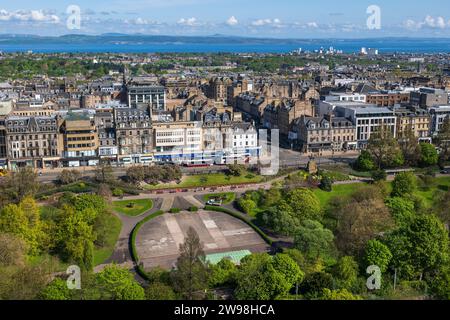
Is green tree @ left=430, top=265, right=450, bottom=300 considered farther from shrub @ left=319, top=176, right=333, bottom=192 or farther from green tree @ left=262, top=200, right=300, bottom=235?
shrub @ left=319, top=176, right=333, bottom=192

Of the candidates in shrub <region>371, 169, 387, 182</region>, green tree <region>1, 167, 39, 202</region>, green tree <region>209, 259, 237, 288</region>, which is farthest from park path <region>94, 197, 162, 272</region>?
shrub <region>371, 169, 387, 182</region>

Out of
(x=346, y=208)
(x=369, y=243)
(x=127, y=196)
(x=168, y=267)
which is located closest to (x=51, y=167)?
(x=127, y=196)

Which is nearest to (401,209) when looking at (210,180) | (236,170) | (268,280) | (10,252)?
(268,280)

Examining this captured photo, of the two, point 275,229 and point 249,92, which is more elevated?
point 249,92

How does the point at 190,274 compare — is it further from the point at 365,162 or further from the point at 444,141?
the point at 444,141

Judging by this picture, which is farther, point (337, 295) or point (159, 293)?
point (159, 293)

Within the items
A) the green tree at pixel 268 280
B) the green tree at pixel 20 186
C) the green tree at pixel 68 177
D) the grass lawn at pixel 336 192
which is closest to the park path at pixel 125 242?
the green tree at pixel 20 186

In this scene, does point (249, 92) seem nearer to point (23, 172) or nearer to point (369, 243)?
point (23, 172)
